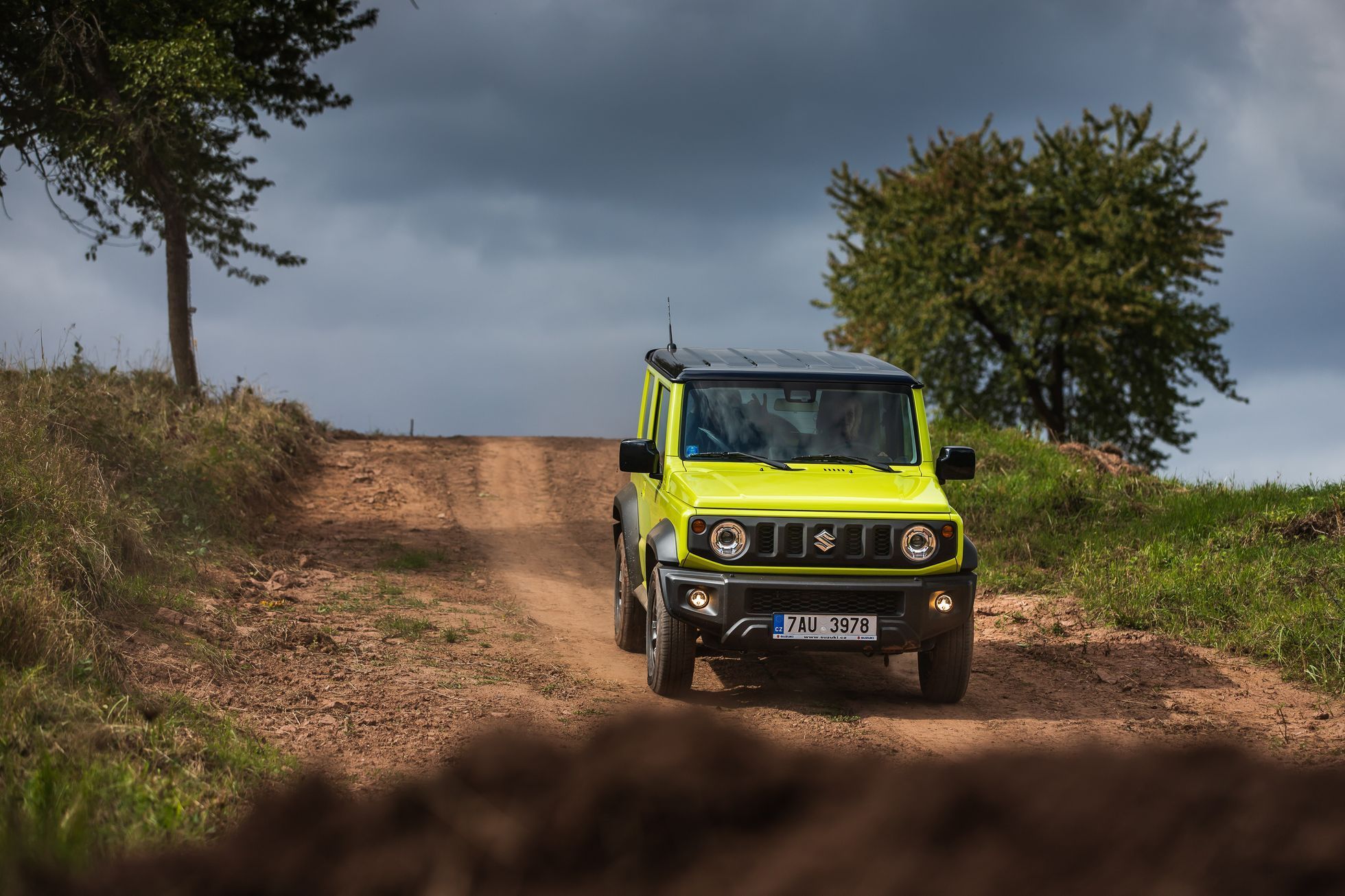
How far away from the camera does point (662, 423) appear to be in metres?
9.21

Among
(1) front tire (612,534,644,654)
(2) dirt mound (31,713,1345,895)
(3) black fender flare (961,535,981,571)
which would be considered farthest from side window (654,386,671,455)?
(2) dirt mound (31,713,1345,895)

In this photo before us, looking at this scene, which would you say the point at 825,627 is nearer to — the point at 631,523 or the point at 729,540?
the point at 729,540

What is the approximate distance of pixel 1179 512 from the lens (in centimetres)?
1391

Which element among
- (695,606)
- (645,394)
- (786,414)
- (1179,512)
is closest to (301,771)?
(695,606)

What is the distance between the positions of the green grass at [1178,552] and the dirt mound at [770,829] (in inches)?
282

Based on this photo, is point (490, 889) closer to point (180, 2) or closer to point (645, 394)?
point (645, 394)

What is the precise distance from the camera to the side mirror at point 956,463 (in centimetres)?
853

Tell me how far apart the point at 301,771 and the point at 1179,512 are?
37.0 ft

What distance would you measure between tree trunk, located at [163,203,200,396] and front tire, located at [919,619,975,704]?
1915cm

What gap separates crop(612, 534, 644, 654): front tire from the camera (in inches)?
386

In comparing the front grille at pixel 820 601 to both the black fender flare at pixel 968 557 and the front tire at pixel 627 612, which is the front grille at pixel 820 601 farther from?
the front tire at pixel 627 612

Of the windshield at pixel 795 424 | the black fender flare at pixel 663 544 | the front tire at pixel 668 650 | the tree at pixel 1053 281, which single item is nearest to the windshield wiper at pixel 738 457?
the windshield at pixel 795 424

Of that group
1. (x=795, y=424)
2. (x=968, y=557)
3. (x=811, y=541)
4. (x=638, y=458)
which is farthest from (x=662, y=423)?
(x=968, y=557)

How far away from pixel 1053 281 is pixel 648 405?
2500cm
